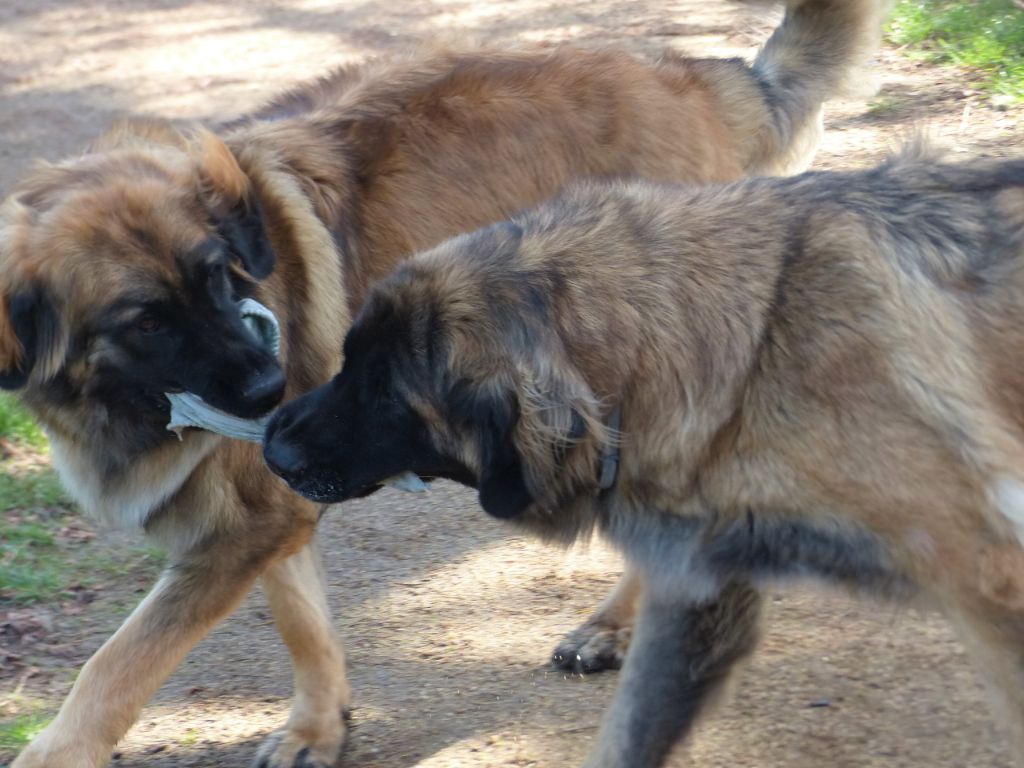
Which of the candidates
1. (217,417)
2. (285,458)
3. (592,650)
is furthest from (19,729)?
(592,650)

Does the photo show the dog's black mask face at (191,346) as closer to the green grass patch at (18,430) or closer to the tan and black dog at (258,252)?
the tan and black dog at (258,252)

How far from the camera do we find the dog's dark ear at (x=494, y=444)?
2787mm

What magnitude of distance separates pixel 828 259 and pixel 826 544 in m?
0.62

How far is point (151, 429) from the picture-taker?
3.51 meters

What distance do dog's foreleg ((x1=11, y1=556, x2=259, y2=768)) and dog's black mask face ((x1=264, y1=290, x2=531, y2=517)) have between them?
2.02 ft

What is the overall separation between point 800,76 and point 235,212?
2.24 m

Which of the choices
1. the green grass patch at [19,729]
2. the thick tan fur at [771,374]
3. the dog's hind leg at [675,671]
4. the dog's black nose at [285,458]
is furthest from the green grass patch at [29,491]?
the dog's hind leg at [675,671]

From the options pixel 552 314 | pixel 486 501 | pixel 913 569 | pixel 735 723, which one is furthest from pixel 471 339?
pixel 735 723

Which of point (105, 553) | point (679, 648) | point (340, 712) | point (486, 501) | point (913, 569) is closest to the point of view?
point (913, 569)

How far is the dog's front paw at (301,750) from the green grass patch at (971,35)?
5.80 metres

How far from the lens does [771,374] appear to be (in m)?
2.80

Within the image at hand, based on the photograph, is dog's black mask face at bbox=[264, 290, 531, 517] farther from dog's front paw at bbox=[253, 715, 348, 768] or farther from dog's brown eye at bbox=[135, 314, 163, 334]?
dog's front paw at bbox=[253, 715, 348, 768]

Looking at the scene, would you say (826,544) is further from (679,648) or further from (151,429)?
(151,429)

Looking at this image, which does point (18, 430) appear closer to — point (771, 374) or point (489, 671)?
point (489, 671)
